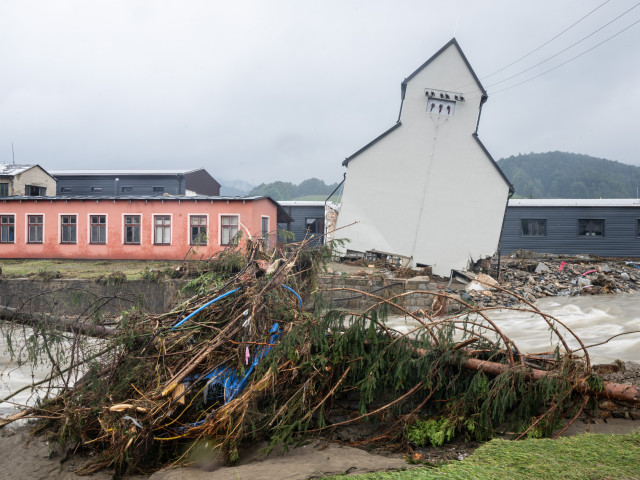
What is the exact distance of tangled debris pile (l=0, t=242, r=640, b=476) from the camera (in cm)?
489

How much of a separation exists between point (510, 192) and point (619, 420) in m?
18.2

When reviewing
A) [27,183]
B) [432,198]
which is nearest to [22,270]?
[27,183]

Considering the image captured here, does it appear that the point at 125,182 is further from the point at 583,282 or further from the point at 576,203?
the point at 583,282

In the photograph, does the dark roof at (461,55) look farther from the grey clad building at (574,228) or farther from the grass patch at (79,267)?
the grass patch at (79,267)

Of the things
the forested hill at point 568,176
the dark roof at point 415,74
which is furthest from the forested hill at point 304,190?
the dark roof at point 415,74

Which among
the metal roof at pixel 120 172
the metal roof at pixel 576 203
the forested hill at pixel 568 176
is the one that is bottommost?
the metal roof at pixel 576 203

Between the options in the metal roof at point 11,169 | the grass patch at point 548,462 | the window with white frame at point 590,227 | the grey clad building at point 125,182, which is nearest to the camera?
the grass patch at point 548,462

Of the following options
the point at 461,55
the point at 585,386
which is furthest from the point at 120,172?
the point at 585,386

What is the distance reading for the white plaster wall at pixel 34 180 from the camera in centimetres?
3066

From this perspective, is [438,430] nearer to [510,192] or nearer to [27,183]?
[510,192]

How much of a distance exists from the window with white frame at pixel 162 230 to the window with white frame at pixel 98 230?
105 inches

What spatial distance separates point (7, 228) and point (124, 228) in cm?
646

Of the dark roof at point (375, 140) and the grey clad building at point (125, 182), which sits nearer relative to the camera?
the dark roof at point (375, 140)

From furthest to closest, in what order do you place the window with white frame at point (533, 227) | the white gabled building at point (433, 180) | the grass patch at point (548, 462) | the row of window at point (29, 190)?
the row of window at point (29, 190)
the window with white frame at point (533, 227)
the white gabled building at point (433, 180)
the grass patch at point (548, 462)
